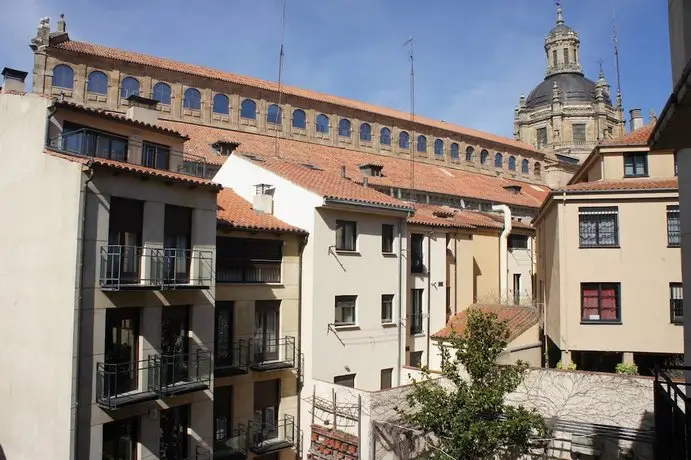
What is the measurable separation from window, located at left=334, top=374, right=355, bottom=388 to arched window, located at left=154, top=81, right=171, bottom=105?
2660 cm

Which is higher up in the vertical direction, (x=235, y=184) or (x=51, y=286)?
(x=235, y=184)

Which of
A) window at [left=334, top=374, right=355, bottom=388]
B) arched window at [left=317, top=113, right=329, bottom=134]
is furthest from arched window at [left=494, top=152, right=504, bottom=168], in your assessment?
window at [left=334, top=374, right=355, bottom=388]

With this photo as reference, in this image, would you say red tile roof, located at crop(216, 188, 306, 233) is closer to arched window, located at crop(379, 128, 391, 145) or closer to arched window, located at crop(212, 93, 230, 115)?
arched window, located at crop(212, 93, 230, 115)

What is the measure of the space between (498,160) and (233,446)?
50456 mm

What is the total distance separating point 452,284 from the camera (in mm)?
28391

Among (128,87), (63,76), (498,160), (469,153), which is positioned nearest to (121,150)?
(63,76)

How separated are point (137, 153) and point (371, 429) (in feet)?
→ 35.8

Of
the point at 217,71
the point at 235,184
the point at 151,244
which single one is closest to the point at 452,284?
the point at 235,184

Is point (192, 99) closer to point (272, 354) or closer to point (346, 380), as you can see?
point (272, 354)

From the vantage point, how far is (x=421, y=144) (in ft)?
178

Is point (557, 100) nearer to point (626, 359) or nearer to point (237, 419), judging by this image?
point (626, 359)

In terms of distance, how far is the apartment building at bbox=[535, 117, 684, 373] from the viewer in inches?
785

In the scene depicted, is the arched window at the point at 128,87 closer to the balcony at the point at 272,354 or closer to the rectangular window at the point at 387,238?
the rectangular window at the point at 387,238

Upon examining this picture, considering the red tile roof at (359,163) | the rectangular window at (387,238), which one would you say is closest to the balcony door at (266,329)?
the rectangular window at (387,238)
